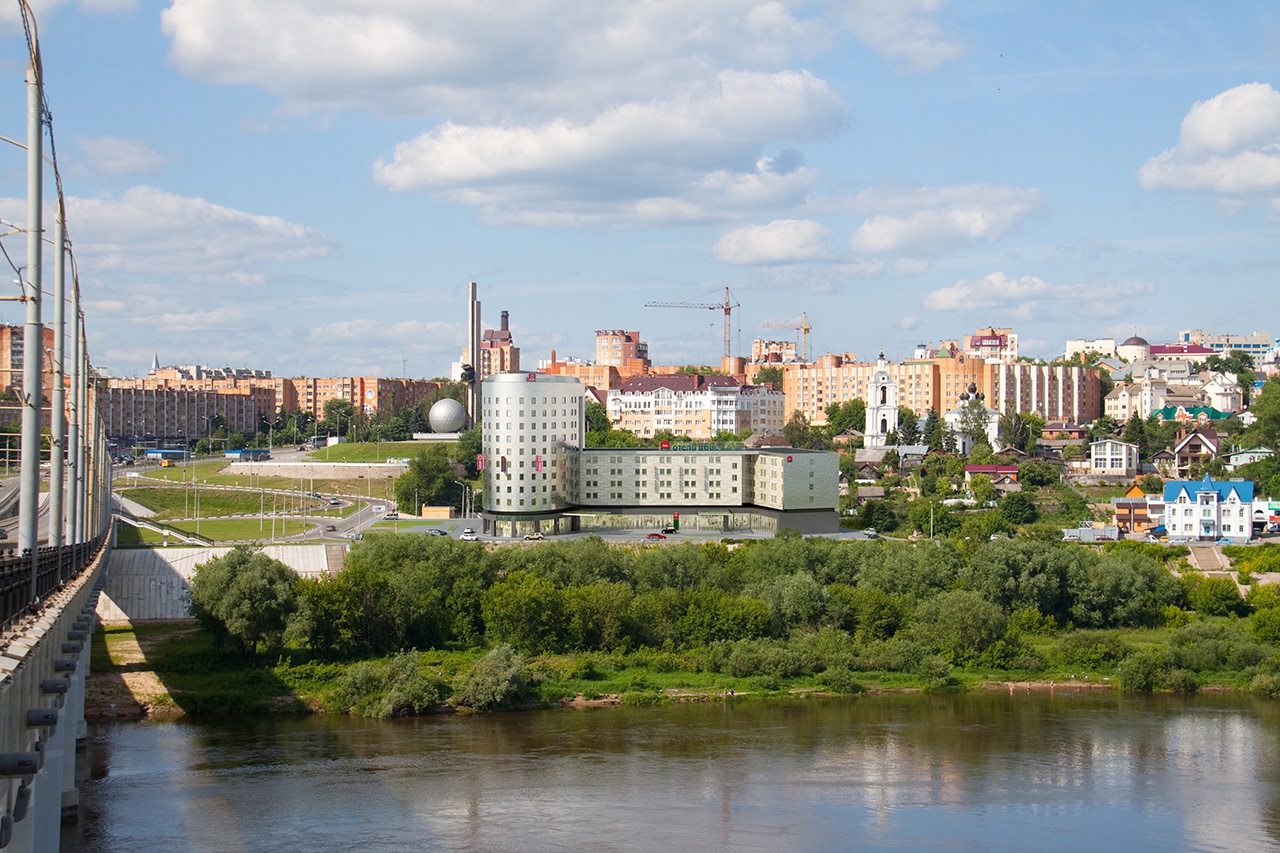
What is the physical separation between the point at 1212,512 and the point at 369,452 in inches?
1792

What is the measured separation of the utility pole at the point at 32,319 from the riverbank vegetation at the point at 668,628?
12.5m

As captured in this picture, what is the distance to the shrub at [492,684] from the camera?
26.0m

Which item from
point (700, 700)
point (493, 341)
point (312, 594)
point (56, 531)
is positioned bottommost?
point (700, 700)

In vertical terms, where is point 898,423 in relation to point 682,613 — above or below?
above

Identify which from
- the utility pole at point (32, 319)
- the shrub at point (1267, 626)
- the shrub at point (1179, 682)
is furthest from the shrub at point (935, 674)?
the utility pole at point (32, 319)

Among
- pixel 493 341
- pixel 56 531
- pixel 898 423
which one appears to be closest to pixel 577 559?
pixel 56 531

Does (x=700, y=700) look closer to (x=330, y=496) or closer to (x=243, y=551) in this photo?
(x=243, y=551)

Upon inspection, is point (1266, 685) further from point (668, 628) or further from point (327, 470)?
point (327, 470)

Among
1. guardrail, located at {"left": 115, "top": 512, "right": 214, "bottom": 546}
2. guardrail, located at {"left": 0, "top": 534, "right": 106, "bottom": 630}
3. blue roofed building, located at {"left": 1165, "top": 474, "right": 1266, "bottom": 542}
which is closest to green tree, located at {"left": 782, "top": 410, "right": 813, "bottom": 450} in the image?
blue roofed building, located at {"left": 1165, "top": 474, "right": 1266, "bottom": 542}

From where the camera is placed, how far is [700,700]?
88.9 feet

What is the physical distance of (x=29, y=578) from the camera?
39.9 feet

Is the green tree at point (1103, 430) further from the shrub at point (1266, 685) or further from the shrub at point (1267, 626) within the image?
the shrub at point (1266, 685)

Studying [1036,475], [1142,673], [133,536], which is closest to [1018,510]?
[1036,475]

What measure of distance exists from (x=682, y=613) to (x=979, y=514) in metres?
22.1
